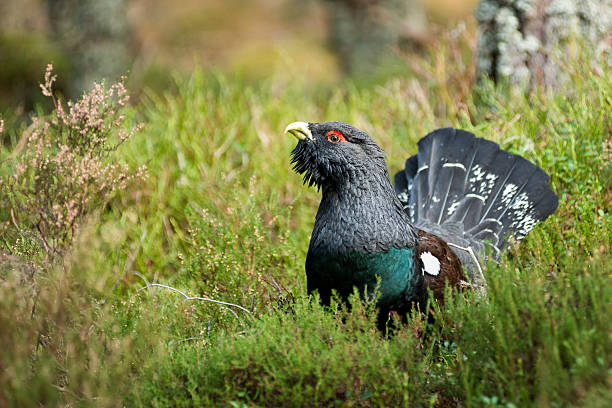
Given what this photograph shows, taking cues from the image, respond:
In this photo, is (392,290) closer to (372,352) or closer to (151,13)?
(372,352)

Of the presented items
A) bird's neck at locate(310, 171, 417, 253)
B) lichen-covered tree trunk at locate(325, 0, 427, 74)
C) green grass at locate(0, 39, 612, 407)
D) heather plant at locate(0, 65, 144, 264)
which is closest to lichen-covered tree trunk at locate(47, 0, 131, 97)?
green grass at locate(0, 39, 612, 407)

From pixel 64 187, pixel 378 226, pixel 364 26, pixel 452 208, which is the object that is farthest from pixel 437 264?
pixel 364 26

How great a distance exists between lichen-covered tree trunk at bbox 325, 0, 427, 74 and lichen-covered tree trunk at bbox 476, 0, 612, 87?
4.80 meters

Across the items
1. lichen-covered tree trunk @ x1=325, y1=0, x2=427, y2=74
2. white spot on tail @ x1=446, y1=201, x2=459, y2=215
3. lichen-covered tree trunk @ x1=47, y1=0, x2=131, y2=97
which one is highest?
lichen-covered tree trunk @ x1=325, y1=0, x2=427, y2=74

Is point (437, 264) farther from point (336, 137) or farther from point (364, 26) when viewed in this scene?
point (364, 26)

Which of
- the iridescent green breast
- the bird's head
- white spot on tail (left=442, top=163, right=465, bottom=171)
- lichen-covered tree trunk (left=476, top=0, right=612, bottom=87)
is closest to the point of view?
the iridescent green breast

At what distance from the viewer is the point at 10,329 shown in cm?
209

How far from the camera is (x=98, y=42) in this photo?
772cm

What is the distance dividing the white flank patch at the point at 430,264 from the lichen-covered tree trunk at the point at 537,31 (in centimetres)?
264

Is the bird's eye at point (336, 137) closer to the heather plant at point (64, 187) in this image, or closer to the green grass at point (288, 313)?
the green grass at point (288, 313)

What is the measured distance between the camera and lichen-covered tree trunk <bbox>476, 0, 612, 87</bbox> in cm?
505

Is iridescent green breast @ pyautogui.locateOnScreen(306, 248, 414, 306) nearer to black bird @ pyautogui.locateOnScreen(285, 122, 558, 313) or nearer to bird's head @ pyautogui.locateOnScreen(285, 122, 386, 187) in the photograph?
black bird @ pyautogui.locateOnScreen(285, 122, 558, 313)

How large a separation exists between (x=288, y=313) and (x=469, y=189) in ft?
6.62

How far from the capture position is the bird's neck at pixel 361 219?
2.84 m
